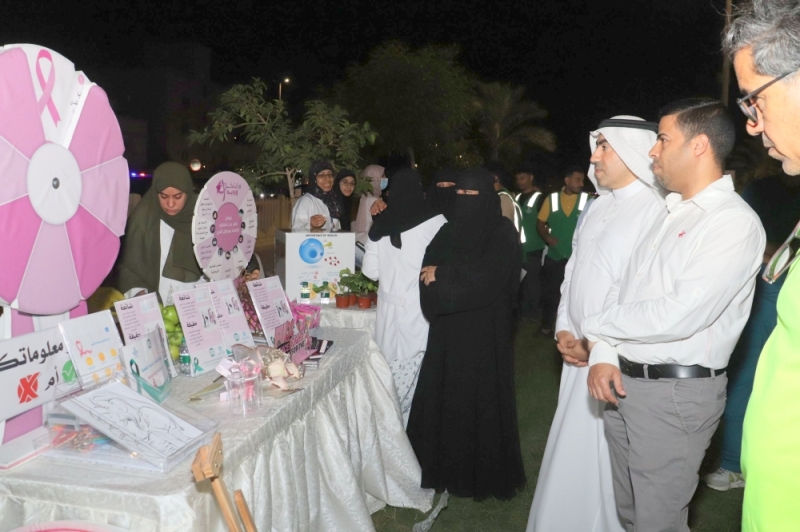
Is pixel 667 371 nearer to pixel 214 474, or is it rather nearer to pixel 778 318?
pixel 778 318

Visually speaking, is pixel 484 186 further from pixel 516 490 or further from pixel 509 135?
pixel 509 135

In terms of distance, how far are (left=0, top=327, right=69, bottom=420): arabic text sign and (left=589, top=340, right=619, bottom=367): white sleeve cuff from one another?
5.34 feet

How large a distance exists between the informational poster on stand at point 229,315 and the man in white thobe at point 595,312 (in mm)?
1305

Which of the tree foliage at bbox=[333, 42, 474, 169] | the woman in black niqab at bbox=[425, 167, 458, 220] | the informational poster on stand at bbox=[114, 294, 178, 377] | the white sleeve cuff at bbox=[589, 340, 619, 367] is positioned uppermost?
the tree foliage at bbox=[333, 42, 474, 169]

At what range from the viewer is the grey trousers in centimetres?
200

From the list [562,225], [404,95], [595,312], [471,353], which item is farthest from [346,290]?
[404,95]

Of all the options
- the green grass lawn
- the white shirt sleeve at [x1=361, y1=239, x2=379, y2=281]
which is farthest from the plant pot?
the green grass lawn

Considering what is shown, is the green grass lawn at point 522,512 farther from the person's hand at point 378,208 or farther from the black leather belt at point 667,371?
the person's hand at point 378,208

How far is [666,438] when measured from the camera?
2018mm

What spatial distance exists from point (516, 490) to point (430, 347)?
3.10 feet

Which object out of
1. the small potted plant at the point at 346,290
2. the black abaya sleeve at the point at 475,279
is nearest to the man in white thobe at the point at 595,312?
the black abaya sleeve at the point at 475,279

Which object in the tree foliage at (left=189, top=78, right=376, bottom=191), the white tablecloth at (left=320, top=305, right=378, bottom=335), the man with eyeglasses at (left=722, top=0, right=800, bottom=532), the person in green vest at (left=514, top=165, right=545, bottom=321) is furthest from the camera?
the person in green vest at (left=514, top=165, right=545, bottom=321)

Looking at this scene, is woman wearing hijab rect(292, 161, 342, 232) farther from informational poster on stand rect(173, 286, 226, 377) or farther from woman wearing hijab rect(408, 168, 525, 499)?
informational poster on stand rect(173, 286, 226, 377)

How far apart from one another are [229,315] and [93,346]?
2.31 feet
